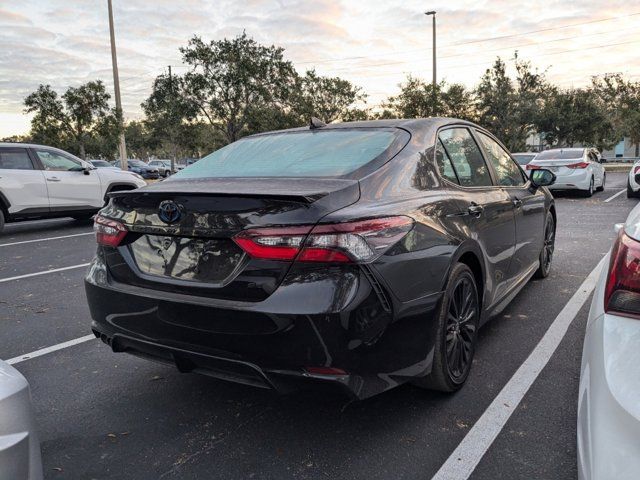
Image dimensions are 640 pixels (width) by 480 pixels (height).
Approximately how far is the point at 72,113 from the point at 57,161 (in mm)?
14025

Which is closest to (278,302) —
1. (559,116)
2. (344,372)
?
(344,372)

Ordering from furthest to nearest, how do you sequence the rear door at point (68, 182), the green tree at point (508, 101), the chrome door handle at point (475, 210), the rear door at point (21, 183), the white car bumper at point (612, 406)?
1. the green tree at point (508, 101)
2. the rear door at point (68, 182)
3. the rear door at point (21, 183)
4. the chrome door handle at point (475, 210)
5. the white car bumper at point (612, 406)

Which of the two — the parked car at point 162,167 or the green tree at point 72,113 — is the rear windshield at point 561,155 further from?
the parked car at point 162,167

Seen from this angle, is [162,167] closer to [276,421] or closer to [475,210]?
[475,210]

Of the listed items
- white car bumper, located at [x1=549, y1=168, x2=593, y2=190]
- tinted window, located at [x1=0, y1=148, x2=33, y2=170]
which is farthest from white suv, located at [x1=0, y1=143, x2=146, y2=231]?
white car bumper, located at [x1=549, y1=168, x2=593, y2=190]

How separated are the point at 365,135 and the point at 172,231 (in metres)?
1.37

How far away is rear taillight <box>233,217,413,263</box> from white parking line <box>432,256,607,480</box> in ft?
3.44

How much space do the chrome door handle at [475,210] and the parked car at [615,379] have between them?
1368 mm

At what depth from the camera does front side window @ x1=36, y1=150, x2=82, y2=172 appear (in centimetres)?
1051

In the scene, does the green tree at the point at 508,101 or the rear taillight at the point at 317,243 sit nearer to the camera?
the rear taillight at the point at 317,243

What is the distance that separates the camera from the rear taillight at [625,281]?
5.16ft

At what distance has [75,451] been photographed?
259cm

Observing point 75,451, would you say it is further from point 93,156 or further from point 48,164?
point 93,156

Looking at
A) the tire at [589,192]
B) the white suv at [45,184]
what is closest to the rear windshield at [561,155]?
the tire at [589,192]
